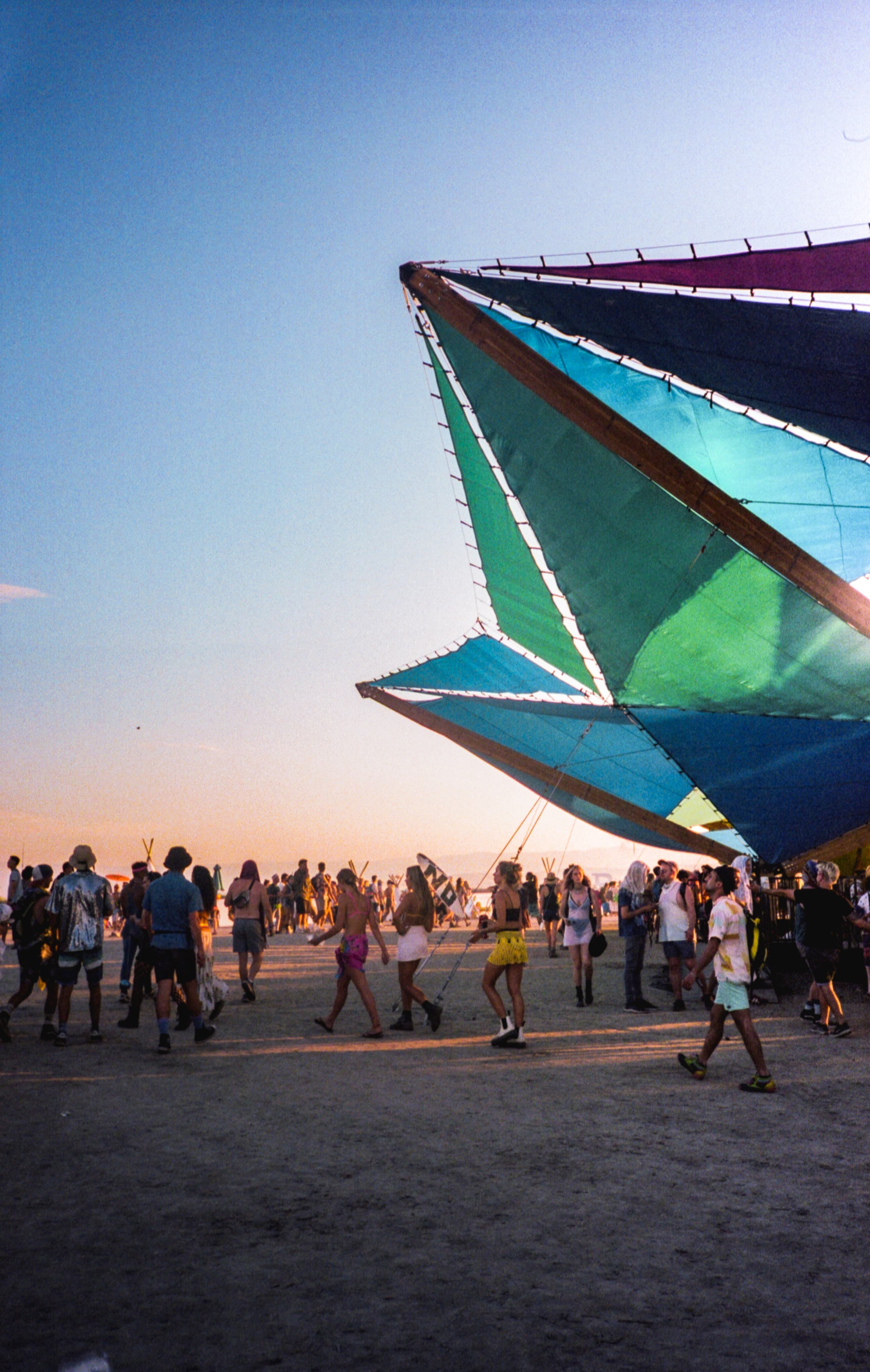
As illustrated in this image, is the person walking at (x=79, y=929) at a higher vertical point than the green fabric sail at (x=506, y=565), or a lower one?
lower

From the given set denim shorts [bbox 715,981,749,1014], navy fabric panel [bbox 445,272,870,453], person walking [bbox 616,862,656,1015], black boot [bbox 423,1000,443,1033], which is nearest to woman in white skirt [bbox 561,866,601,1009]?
person walking [bbox 616,862,656,1015]

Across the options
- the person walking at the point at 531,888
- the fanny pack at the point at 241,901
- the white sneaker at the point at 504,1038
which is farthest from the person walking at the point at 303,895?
the white sneaker at the point at 504,1038

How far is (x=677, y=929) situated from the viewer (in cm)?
1093

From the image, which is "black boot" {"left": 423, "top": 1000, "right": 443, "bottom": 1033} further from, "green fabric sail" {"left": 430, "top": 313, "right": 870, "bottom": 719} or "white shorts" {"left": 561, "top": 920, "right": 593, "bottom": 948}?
"green fabric sail" {"left": 430, "top": 313, "right": 870, "bottom": 719}

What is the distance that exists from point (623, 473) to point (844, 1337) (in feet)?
27.4

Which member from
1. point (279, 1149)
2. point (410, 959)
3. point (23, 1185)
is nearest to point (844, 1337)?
point (279, 1149)

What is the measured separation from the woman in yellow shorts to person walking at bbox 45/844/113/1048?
340 cm

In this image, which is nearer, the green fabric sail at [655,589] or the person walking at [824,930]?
the person walking at [824,930]

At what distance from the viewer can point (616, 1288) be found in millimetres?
3197

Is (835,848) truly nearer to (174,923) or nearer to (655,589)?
(655,589)

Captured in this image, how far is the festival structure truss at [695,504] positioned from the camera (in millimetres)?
9547

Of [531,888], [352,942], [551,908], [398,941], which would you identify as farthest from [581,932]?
[531,888]

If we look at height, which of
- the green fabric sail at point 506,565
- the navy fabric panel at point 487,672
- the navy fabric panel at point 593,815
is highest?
the green fabric sail at point 506,565

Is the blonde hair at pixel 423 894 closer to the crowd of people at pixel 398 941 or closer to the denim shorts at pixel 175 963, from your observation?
the crowd of people at pixel 398 941
